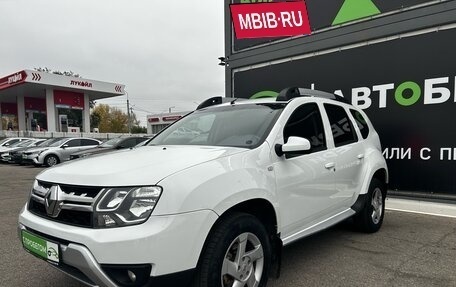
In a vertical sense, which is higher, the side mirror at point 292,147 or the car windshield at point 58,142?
the side mirror at point 292,147

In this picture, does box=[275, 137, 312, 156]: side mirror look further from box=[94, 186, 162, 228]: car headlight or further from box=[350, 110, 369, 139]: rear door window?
box=[350, 110, 369, 139]: rear door window

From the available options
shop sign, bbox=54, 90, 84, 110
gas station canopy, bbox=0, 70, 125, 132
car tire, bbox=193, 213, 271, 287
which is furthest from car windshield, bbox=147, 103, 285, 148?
shop sign, bbox=54, 90, 84, 110

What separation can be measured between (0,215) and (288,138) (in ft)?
17.7

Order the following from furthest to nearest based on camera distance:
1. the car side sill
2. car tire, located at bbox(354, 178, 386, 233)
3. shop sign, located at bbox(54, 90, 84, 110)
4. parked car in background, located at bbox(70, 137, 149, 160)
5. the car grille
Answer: shop sign, located at bbox(54, 90, 84, 110) < parked car in background, located at bbox(70, 137, 149, 160) < car tire, located at bbox(354, 178, 386, 233) < the car side sill < the car grille

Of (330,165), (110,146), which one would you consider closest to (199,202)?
(330,165)

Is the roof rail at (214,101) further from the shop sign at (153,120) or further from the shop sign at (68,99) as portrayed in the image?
the shop sign at (153,120)

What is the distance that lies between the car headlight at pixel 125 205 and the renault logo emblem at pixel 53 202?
44cm

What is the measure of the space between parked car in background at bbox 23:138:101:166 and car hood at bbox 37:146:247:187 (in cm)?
1524

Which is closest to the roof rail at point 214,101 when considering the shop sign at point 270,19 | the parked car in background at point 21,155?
the shop sign at point 270,19

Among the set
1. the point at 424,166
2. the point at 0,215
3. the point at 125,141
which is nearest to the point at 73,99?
the point at 125,141

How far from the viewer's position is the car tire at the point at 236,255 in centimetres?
247

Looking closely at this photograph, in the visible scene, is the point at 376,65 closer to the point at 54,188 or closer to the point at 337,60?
the point at 337,60

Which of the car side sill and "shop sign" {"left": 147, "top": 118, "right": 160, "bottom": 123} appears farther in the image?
"shop sign" {"left": 147, "top": 118, "right": 160, "bottom": 123}

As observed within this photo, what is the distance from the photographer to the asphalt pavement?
346 cm
